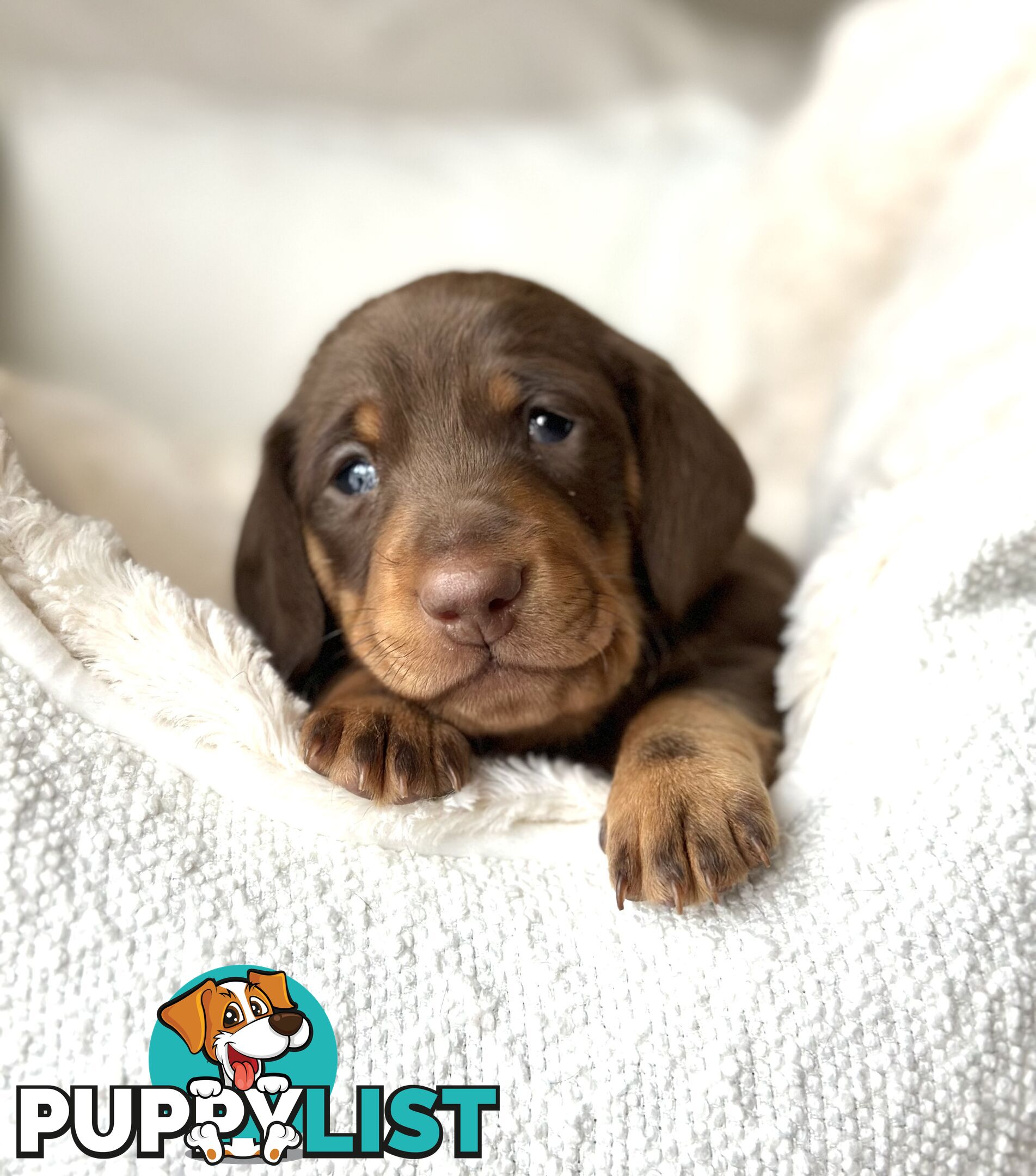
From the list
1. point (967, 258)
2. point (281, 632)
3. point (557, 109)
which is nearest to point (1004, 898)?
point (281, 632)

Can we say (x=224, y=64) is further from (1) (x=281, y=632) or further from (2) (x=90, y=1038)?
(2) (x=90, y=1038)

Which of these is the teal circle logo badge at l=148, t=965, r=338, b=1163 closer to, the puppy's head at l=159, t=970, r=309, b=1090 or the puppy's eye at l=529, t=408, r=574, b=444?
the puppy's head at l=159, t=970, r=309, b=1090

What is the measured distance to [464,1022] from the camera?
1521 mm

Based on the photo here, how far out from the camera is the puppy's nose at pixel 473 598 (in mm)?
1742

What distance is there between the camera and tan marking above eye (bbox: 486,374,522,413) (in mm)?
2158

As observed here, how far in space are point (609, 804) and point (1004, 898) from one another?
59 cm

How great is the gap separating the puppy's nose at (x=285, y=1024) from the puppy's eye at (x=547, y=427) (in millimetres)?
1150

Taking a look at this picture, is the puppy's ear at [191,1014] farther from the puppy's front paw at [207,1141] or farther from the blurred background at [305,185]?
the blurred background at [305,185]

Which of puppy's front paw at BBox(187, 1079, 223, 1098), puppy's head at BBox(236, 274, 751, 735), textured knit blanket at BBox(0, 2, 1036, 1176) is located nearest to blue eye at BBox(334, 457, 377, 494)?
puppy's head at BBox(236, 274, 751, 735)

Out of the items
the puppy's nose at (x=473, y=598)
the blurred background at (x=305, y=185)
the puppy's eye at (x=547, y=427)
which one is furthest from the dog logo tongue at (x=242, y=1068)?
the blurred background at (x=305, y=185)

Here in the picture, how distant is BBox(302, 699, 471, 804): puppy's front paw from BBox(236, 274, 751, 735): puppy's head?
54 mm

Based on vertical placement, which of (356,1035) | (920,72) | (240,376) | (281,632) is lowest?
(240,376)

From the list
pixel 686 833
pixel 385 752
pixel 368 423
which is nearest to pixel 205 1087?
pixel 385 752

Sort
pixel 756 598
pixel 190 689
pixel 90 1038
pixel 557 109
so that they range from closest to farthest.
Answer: pixel 90 1038
pixel 190 689
pixel 756 598
pixel 557 109
